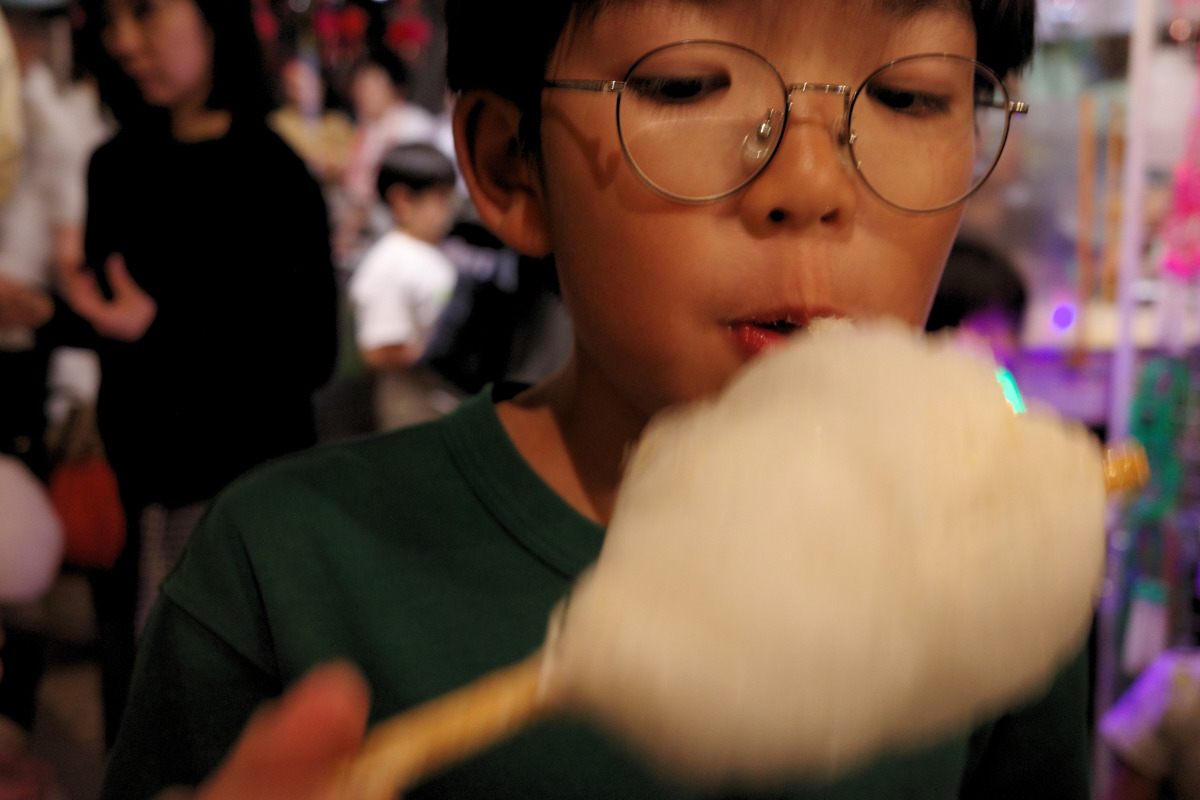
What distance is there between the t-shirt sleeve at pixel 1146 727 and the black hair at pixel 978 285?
3.46 ft

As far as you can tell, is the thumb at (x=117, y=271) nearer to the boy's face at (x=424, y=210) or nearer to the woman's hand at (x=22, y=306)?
the woman's hand at (x=22, y=306)

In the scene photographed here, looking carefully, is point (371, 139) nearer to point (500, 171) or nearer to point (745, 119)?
point (500, 171)

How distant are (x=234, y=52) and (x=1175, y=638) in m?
2.78

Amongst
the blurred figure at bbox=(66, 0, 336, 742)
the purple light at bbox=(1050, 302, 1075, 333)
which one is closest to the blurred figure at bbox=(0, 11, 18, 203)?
Answer: the blurred figure at bbox=(66, 0, 336, 742)

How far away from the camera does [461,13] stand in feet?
3.23

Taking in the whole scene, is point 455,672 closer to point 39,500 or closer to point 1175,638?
point 39,500

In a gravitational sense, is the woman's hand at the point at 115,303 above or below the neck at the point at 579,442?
above

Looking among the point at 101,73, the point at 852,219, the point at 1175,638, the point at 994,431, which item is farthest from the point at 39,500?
the point at 1175,638

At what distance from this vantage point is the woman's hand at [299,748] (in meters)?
0.43

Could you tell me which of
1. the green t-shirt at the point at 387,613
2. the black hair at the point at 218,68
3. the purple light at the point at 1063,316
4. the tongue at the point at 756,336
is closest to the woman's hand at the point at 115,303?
the black hair at the point at 218,68

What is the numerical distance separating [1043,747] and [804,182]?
2.49ft

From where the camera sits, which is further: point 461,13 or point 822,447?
point 461,13

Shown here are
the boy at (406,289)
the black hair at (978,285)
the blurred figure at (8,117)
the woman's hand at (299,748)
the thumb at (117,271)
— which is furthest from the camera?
the black hair at (978,285)

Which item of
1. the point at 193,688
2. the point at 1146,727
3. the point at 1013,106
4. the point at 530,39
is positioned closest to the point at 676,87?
the point at 530,39
